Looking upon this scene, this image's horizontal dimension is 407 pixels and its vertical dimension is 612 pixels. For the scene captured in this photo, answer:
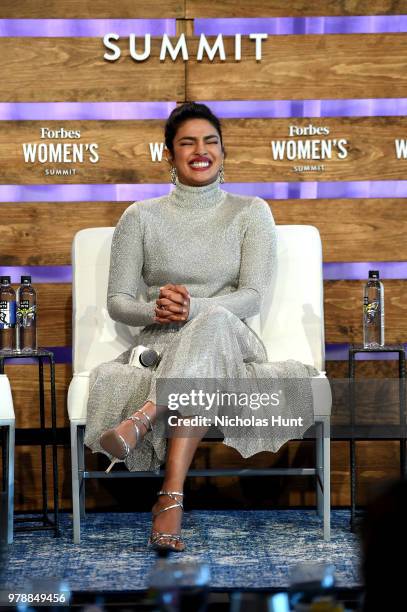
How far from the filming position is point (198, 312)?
3176 mm

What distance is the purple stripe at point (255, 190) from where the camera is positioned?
3850 mm

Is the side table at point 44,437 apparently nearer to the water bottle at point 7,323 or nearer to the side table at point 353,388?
the water bottle at point 7,323

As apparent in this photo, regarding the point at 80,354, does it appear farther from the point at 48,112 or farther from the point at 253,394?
the point at 48,112

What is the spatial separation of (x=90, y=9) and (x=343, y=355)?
5.51 ft

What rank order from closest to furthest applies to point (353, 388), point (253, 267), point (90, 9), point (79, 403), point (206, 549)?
point (206, 549) < point (79, 403) < point (253, 267) < point (353, 388) < point (90, 9)

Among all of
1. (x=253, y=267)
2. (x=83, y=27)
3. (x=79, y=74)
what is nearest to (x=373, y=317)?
(x=253, y=267)

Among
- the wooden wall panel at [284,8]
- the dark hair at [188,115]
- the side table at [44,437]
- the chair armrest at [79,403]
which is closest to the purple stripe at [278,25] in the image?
the wooden wall panel at [284,8]

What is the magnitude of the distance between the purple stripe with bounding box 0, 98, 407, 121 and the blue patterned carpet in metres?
1.55

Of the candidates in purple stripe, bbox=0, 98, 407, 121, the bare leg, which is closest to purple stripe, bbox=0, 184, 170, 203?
purple stripe, bbox=0, 98, 407, 121

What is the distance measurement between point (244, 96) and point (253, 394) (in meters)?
1.33

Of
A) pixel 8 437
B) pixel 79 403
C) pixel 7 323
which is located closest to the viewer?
pixel 79 403

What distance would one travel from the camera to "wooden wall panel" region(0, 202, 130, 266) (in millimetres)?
3828

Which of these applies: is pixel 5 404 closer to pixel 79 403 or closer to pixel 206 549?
pixel 79 403

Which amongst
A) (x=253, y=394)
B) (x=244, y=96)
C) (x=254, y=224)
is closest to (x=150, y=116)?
(x=244, y=96)
